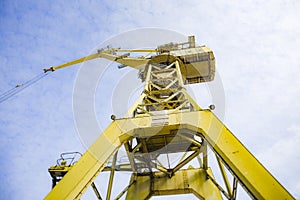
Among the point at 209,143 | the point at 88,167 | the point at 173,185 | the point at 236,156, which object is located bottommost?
the point at 236,156

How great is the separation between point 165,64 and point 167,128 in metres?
6.32

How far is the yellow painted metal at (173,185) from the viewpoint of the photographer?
8320 mm

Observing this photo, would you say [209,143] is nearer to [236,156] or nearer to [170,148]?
[236,156]

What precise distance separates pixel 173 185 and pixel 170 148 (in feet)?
4.56

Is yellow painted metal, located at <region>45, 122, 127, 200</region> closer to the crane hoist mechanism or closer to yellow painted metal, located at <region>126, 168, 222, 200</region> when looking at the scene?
the crane hoist mechanism

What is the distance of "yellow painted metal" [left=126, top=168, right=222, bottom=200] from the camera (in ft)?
27.3

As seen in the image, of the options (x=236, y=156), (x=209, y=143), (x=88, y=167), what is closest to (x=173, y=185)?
(x=209, y=143)

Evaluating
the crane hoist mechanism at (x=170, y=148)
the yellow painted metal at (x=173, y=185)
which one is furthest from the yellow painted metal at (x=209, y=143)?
the yellow painted metal at (x=173, y=185)

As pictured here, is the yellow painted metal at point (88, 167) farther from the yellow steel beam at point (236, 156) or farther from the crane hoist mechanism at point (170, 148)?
the yellow steel beam at point (236, 156)

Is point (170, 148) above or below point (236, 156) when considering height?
above

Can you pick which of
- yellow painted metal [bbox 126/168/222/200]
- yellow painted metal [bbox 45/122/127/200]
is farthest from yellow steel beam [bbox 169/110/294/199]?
yellow painted metal [bbox 126/168/222/200]

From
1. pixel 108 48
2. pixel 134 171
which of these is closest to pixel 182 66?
pixel 134 171

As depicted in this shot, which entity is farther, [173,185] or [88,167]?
[173,185]

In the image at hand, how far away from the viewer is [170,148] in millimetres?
8273
